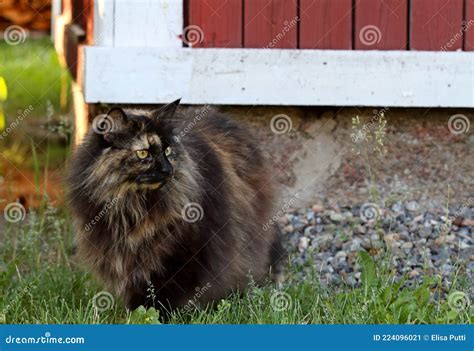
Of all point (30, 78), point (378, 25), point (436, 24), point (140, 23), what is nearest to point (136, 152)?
point (140, 23)

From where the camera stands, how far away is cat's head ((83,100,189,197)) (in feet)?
13.3

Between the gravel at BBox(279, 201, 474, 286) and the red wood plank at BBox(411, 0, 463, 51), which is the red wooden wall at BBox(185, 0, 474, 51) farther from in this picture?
the gravel at BBox(279, 201, 474, 286)

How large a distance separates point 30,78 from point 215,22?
4.34 m

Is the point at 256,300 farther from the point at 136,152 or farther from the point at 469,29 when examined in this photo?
the point at 469,29

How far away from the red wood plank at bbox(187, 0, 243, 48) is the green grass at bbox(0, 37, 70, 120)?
9.77 feet

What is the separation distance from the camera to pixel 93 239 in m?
4.41

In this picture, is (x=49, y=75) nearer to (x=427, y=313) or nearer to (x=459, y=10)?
(x=459, y=10)

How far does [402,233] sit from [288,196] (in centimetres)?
80

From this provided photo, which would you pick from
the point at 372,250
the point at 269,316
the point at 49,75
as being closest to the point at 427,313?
the point at 269,316

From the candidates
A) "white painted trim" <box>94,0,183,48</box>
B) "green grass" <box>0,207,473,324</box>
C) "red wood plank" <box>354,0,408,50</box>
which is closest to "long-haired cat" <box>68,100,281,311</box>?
"green grass" <box>0,207,473,324</box>

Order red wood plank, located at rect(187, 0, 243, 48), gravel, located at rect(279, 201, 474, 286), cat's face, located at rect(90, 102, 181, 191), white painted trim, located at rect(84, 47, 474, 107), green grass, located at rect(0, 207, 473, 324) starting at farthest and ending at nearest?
red wood plank, located at rect(187, 0, 243, 48), white painted trim, located at rect(84, 47, 474, 107), gravel, located at rect(279, 201, 474, 286), green grass, located at rect(0, 207, 473, 324), cat's face, located at rect(90, 102, 181, 191)

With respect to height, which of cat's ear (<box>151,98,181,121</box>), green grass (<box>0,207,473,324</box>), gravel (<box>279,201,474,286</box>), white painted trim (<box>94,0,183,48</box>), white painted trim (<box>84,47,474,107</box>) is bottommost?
green grass (<box>0,207,473,324</box>)

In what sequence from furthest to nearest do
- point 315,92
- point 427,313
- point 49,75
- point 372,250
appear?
point 49,75 < point 315,92 < point 372,250 < point 427,313

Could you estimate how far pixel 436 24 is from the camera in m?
5.77
